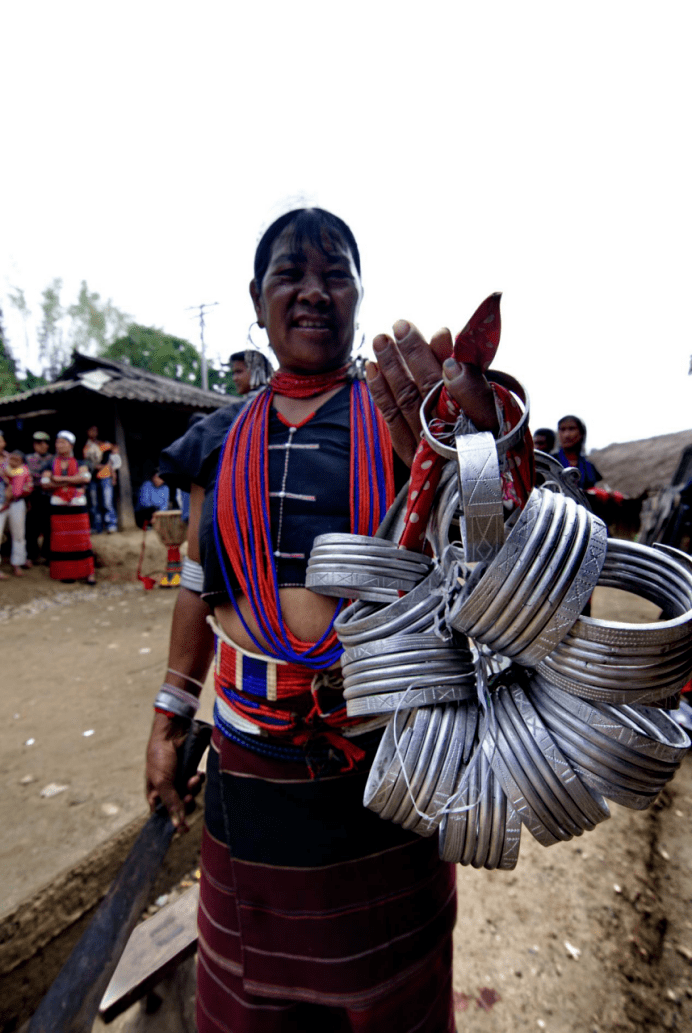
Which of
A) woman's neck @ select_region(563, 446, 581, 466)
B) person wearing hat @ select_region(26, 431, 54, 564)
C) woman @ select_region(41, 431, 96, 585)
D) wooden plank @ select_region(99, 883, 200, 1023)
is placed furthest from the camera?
person wearing hat @ select_region(26, 431, 54, 564)

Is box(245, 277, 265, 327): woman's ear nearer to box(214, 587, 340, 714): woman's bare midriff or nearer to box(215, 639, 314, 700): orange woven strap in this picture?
box(214, 587, 340, 714): woman's bare midriff

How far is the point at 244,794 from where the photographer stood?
1.27 metres

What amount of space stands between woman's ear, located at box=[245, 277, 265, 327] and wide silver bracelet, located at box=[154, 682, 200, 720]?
118 cm

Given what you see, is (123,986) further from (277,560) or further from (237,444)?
(237,444)

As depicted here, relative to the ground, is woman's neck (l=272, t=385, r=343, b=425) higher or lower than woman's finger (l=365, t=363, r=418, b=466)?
higher

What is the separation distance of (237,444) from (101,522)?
10.1m

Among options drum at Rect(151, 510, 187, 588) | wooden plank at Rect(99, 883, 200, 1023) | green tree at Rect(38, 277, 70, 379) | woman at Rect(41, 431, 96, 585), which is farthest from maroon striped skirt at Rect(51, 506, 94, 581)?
green tree at Rect(38, 277, 70, 379)

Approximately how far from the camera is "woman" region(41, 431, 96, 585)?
27.3 ft

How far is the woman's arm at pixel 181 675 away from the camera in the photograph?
1566 mm

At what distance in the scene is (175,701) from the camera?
1.62 m

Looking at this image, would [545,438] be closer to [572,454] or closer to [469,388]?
[572,454]

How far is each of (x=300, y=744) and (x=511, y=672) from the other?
0.68 m

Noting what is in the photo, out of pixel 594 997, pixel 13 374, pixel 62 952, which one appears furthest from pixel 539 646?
pixel 13 374

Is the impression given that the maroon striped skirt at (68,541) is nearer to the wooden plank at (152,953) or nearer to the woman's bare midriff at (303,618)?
the wooden plank at (152,953)
